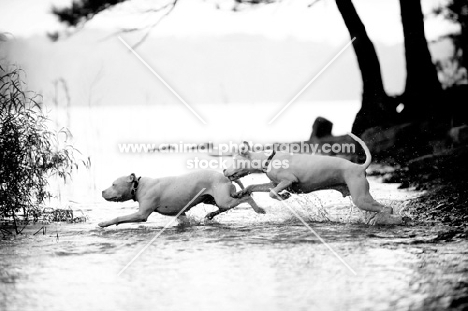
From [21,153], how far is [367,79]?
4001 mm

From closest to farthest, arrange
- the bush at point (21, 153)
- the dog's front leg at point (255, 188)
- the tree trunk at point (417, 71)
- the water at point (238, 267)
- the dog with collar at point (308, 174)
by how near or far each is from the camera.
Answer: the water at point (238, 267) < the dog with collar at point (308, 174) < the dog's front leg at point (255, 188) < the bush at point (21, 153) < the tree trunk at point (417, 71)

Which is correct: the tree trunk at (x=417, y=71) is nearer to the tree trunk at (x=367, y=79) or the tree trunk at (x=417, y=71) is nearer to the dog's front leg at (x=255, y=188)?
the tree trunk at (x=367, y=79)

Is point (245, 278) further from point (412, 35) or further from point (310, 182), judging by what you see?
point (412, 35)

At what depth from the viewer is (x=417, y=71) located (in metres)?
8.05

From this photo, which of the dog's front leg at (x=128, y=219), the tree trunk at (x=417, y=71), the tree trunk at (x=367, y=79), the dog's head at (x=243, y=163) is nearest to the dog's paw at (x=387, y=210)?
the dog's head at (x=243, y=163)

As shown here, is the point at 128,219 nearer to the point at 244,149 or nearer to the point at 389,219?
the point at 244,149

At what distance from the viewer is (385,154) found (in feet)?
26.9

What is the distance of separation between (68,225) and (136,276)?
2038mm

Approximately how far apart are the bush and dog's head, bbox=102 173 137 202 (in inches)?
31.0

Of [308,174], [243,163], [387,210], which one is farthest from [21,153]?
[387,210]

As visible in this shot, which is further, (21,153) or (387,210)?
(21,153)

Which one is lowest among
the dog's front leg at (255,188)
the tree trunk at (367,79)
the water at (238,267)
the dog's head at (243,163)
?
the water at (238,267)

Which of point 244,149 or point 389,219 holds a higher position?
point 244,149

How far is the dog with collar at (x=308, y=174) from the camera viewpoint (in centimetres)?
512
